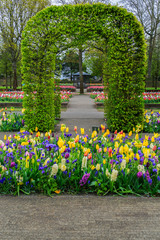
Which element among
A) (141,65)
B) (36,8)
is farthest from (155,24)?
(141,65)

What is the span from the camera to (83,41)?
304 inches

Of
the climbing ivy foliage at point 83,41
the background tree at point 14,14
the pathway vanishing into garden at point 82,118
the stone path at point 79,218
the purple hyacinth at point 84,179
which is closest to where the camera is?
the stone path at point 79,218

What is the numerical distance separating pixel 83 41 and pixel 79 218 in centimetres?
610

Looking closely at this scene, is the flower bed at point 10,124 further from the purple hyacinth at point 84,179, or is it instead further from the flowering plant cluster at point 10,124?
the purple hyacinth at point 84,179

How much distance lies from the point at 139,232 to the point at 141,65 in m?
5.82

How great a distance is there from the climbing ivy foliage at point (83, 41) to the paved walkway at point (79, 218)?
455cm

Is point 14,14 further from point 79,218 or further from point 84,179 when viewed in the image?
point 79,218

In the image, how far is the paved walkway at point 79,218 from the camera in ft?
7.97

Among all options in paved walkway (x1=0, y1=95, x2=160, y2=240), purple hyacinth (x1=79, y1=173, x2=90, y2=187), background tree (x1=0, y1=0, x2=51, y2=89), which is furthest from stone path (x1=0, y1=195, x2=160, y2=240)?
background tree (x1=0, y1=0, x2=51, y2=89)

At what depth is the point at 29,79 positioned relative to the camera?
7492mm

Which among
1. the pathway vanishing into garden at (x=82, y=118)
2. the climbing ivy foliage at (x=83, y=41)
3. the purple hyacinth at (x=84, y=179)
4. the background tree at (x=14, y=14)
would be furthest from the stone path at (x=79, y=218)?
the background tree at (x=14, y=14)

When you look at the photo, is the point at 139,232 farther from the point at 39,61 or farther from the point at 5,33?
the point at 5,33

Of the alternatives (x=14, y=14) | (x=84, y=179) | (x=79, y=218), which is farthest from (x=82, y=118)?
(x=14, y=14)

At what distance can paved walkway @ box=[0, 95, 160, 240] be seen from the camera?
243 cm
